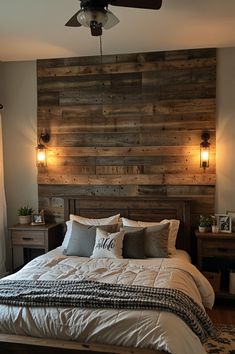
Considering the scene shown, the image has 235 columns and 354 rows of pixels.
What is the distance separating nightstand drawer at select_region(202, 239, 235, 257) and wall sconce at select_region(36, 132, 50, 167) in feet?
7.44

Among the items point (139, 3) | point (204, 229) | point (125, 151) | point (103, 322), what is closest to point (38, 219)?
point (125, 151)

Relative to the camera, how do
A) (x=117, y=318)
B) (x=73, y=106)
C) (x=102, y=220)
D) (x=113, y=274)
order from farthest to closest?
1. (x=73, y=106)
2. (x=102, y=220)
3. (x=113, y=274)
4. (x=117, y=318)

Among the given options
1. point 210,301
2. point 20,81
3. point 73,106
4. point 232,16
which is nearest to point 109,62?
point 73,106

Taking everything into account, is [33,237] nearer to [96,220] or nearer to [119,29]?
[96,220]

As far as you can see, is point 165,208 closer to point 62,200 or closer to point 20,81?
point 62,200

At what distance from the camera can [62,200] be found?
4426 mm

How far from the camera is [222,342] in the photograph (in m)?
2.94

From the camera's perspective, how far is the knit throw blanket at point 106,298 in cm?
223

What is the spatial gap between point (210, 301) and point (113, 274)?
1036mm

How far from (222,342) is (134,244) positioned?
1173mm

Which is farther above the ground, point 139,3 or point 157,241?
point 139,3

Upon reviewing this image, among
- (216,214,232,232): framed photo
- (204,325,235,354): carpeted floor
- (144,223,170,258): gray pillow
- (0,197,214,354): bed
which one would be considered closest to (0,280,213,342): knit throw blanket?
(0,197,214,354): bed

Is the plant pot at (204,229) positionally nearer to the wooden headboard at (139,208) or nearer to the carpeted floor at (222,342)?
the wooden headboard at (139,208)

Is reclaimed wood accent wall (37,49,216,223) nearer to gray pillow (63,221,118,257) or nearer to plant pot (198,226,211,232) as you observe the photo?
plant pot (198,226,211,232)
